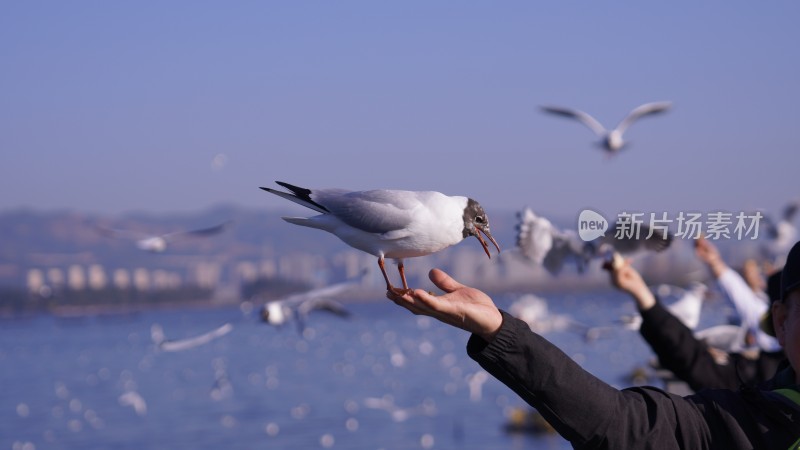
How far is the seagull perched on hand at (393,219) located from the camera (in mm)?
2875

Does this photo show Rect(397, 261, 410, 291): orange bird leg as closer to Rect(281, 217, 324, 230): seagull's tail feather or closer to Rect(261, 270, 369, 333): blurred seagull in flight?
Rect(281, 217, 324, 230): seagull's tail feather

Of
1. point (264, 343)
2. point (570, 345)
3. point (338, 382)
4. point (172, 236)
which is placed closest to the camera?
point (172, 236)

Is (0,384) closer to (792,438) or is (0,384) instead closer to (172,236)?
(172,236)

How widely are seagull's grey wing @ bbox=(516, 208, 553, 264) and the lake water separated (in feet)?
16.6

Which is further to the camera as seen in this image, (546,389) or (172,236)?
(172,236)

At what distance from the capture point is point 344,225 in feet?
10.2

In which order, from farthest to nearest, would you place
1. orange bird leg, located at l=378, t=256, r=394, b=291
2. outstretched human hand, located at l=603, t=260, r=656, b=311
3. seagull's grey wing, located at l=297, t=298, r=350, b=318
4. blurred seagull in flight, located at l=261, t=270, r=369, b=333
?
seagull's grey wing, located at l=297, t=298, r=350, b=318 < blurred seagull in flight, located at l=261, t=270, r=369, b=333 < outstretched human hand, located at l=603, t=260, r=656, b=311 < orange bird leg, located at l=378, t=256, r=394, b=291

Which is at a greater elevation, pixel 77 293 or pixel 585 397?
pixel 585 397

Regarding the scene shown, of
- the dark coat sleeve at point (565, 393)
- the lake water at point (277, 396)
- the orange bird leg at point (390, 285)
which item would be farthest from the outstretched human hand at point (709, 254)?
the lake water at point (277, 396)

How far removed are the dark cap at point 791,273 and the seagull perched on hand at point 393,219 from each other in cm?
64

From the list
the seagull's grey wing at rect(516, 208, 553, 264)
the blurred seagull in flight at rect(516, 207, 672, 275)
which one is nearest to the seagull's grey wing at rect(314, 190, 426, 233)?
the blurred seagull in flight at rect(516, 207, 672, 275)

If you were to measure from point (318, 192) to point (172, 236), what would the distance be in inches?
226

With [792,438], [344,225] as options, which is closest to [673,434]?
[792,438]

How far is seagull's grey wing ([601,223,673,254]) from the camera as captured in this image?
5402 mm
